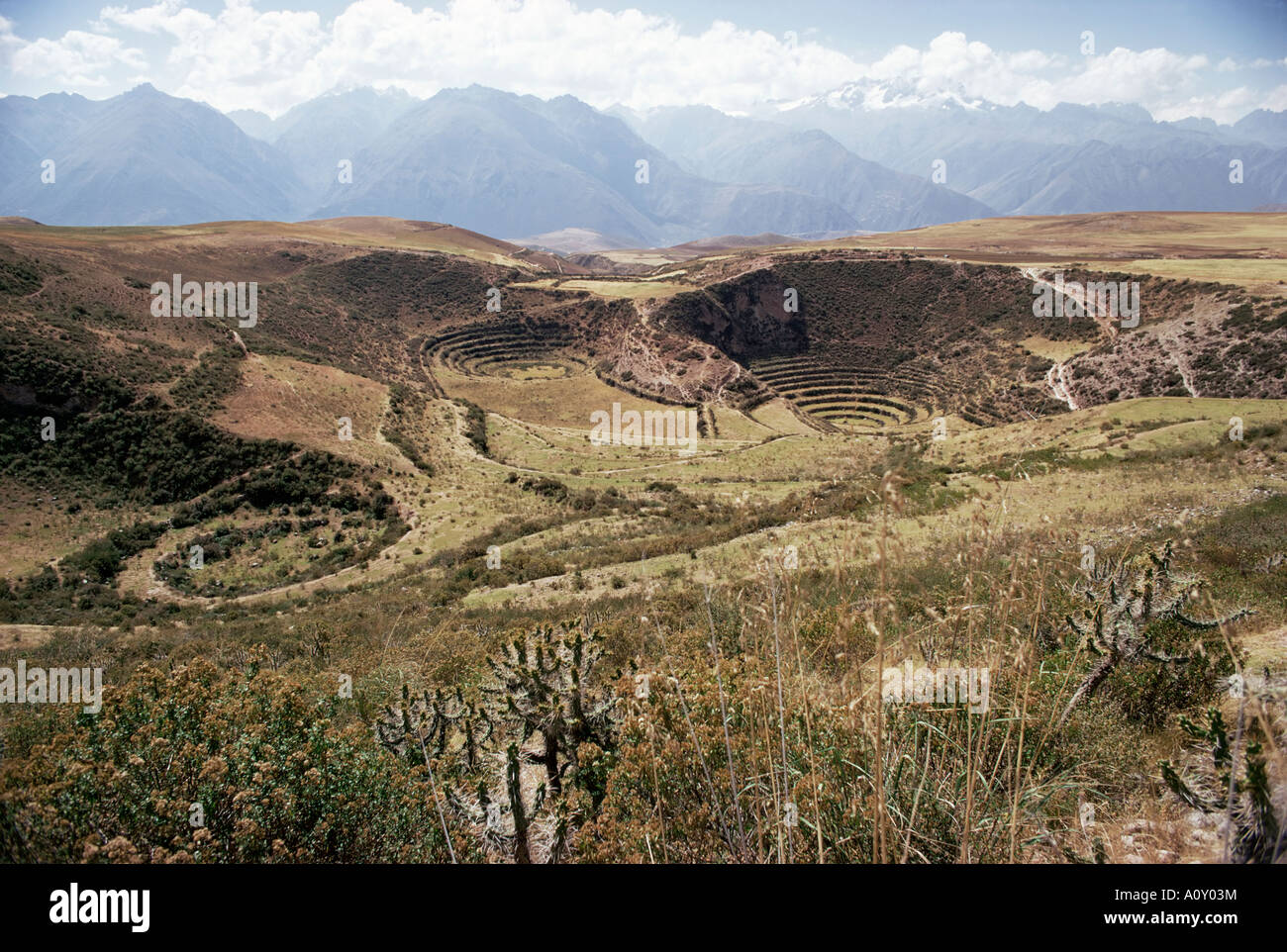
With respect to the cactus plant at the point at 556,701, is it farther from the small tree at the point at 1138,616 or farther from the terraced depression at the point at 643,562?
the small tree at the point at 1138,616

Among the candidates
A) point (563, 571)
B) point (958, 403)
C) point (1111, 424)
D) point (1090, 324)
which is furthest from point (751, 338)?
point (563, 571)

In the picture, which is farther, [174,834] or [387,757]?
[387,757]

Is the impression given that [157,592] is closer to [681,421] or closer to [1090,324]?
[681,421]

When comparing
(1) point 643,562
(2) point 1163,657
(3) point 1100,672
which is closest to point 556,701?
(3) point 1100,672

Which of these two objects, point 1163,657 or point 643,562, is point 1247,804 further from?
point 643,562

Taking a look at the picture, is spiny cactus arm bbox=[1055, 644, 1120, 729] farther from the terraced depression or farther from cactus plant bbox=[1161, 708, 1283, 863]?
cactus plant bbox=[1161, 708, 1283, 863]

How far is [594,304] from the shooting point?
3063 inches

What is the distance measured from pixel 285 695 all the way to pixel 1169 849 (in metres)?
4.88

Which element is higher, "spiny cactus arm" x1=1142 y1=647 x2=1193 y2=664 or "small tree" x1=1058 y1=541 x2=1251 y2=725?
"small tree" x1=1058 y1=541 x2=1251 y2=725

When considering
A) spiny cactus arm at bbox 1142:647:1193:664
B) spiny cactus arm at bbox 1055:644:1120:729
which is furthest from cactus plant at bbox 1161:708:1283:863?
spiny cactus arm at bbox 1142:647:1193:664

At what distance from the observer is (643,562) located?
49.4ft

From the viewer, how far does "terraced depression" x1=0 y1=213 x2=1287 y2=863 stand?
262 cm

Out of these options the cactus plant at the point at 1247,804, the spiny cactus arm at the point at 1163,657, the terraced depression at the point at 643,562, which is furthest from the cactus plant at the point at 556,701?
the spiny cactus arm at the point at 1163,657

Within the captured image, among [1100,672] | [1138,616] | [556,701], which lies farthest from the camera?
[556,701]
